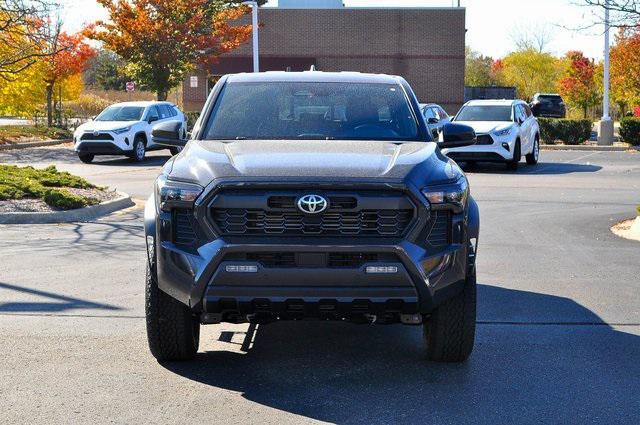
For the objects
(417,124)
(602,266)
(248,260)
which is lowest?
(602,266)

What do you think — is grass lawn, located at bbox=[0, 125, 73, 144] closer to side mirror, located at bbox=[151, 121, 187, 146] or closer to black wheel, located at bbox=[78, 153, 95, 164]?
black wheel, located at bbox=[78, 153, 95, 164]

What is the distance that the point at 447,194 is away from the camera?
5.84m

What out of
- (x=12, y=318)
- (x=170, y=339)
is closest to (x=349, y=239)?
(x=170, y=339)

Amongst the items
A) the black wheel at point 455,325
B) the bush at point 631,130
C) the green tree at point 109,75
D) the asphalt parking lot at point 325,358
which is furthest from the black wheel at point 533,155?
the green tree at point 109,75

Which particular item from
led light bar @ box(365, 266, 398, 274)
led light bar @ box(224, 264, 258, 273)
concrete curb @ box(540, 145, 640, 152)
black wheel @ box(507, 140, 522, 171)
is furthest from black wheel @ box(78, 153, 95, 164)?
led light bar @ box(365, 266, 398, 274)

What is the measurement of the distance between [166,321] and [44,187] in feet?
36.1

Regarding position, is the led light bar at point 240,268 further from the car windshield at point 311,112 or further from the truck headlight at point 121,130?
the truck headlight at point 121,130

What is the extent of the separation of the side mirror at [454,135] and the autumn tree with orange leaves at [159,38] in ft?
114

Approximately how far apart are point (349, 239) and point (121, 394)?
5.11 feet

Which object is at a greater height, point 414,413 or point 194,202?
point 194,202

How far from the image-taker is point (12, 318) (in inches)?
303

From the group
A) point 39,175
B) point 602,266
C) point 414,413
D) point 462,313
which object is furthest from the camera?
point 39,175

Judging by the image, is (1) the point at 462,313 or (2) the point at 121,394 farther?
(1) the point at 462,313

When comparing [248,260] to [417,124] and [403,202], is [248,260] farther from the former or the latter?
[417,124]
